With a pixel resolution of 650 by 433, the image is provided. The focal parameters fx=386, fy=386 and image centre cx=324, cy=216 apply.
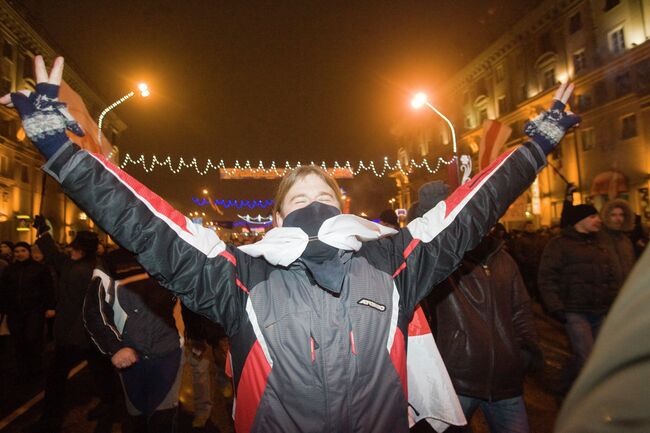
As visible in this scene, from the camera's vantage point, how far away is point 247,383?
5.15ft

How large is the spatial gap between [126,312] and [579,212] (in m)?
5.00

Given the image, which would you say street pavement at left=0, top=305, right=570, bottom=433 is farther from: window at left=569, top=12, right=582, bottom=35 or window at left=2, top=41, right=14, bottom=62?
window at left=2, top=41, right=14, bottom=62

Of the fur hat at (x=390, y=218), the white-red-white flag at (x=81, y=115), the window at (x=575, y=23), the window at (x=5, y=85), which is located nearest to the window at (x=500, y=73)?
the window at (x=575, y=23)

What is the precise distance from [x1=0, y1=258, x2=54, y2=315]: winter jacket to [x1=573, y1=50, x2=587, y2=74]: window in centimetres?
3333

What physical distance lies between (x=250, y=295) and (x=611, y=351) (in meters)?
1.30

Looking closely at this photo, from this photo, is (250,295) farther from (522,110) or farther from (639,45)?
(522,110)

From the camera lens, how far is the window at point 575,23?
27.7 meters

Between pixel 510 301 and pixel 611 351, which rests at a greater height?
pixel 611 351

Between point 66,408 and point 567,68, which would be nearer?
point 66,408

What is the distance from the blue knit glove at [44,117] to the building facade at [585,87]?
23622 mm

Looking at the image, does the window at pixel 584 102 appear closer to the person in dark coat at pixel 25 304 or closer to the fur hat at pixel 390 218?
the fur hat at pixel 390 218

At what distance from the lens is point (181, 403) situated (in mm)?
5004

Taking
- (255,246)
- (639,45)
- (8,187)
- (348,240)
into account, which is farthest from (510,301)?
(8,187)

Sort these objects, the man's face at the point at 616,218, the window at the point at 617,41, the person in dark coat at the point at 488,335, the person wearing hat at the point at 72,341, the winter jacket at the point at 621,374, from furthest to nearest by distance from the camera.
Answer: the window at the point at 617,41, the man's face at the point at 616,218, the person wearing hat at the point at 72,341, the person in dark coat at the point at 488,335, the winter jacket at the point at 621,374
